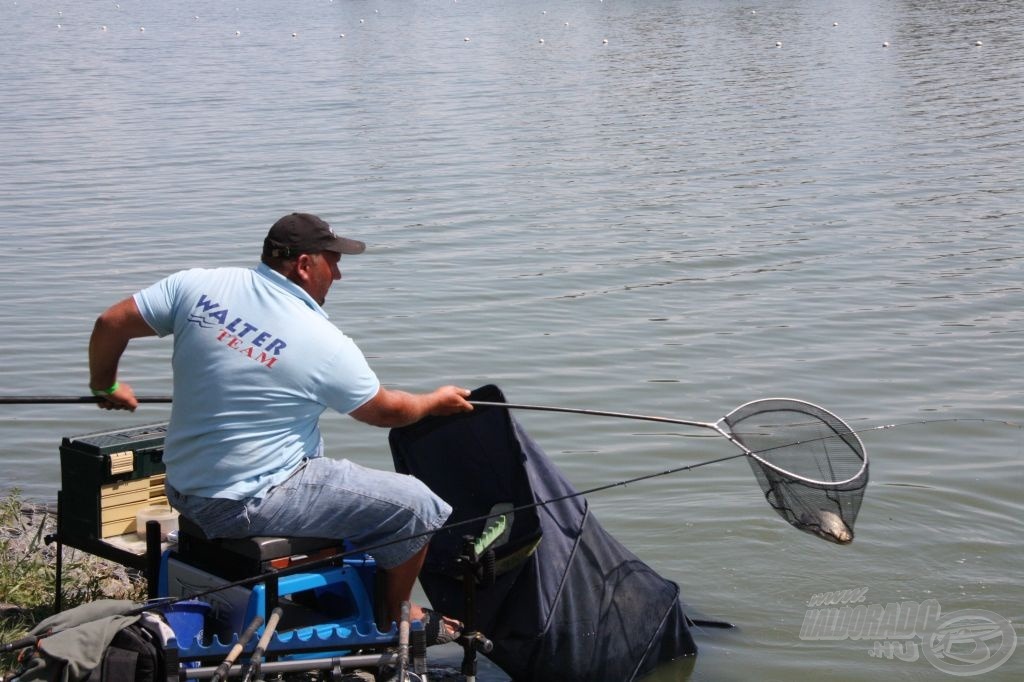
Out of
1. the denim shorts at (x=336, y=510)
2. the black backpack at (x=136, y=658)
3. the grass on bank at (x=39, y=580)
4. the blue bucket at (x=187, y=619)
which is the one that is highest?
the denim shorts at (x=336, y=510)

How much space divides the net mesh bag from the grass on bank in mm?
2526

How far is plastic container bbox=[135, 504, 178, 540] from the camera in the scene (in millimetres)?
5195

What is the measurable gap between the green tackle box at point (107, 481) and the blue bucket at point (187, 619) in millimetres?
993

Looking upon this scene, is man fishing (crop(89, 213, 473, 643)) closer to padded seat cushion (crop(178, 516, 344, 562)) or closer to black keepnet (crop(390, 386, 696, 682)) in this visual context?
padded seat cushion (crop(178, 516, 344, 562))

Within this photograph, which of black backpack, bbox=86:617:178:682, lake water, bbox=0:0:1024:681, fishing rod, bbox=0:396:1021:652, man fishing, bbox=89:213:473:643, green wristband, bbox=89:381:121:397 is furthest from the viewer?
lake water, bbox=0:0:1024:681

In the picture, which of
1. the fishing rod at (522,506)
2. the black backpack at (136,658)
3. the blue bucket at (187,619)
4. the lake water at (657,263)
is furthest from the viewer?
the lake water at (657,263)

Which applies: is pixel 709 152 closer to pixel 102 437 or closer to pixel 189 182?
pixel 189 182

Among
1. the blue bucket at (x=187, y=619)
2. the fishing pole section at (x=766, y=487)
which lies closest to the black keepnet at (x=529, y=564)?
the fishing pole section at (x=766, y=487)

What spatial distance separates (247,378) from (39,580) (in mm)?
2113

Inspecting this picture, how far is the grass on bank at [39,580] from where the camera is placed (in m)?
5.24

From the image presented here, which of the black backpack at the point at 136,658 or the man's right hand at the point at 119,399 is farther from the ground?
the man's right hand at the point at 119,399

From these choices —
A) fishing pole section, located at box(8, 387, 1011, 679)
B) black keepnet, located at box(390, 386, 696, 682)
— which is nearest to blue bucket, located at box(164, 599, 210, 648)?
fishing pole section, located at box(8, 387, 1011, 679)

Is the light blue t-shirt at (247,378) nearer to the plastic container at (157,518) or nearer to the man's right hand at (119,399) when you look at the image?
the man's right hand at (119,399)

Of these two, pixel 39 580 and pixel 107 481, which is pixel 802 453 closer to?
pixel 107 481
